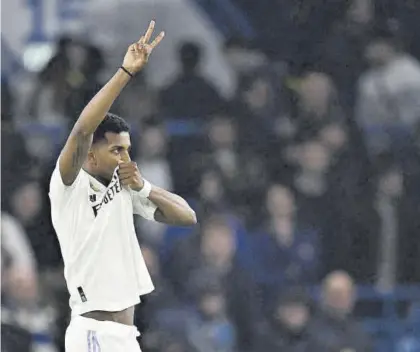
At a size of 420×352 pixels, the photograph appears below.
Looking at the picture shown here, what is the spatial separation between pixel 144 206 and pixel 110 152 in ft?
0.95

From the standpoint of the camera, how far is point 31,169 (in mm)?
8102

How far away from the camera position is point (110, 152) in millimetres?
4562

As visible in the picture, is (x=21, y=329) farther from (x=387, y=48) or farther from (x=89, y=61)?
(x=387, y=48)

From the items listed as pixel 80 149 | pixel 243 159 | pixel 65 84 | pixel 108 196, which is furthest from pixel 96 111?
pixel 65 84

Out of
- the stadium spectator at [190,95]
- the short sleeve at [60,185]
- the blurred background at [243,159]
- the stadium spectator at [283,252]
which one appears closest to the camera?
the short sleeve at [60,185]

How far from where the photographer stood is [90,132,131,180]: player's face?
4.56 m

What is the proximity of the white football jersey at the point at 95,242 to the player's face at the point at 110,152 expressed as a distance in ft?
0.15

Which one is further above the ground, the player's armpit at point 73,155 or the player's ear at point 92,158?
the player's ear at point 92,158

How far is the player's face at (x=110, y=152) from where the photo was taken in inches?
179

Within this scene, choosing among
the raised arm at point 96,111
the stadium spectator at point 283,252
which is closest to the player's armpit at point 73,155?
the raised arm at point 96,111

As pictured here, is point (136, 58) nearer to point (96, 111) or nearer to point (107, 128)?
point (96, 111)

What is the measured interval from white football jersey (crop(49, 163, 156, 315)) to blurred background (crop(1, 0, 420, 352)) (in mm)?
2729

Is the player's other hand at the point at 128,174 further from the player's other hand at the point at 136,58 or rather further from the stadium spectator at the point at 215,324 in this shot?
the stadium spectator at the point at 215,324

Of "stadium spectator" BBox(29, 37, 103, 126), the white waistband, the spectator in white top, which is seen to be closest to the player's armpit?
the white waistband
